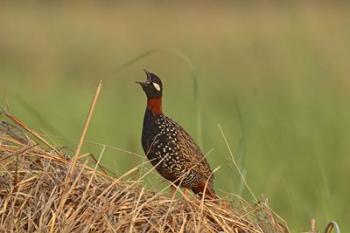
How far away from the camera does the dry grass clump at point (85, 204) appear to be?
398 cm

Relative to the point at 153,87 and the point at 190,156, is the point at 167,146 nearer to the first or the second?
the point at 190,156

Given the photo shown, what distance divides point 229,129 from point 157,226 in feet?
21.5

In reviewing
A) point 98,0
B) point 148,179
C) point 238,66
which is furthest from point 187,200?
point 98,0

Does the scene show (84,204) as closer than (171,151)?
Yes

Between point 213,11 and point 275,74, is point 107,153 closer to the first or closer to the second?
point 275,74

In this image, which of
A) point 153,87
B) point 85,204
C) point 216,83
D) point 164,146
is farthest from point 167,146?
point 216,83

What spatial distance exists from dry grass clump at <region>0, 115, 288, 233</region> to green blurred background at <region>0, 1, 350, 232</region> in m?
0.20

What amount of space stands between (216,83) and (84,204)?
11715 millimetres

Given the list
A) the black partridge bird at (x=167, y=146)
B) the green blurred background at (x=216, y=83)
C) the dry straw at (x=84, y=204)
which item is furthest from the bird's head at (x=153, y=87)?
the dry straw at (x=84, y=204)

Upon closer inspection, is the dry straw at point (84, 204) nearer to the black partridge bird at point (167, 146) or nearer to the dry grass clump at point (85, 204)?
the dry grass clump at point (85, 204)

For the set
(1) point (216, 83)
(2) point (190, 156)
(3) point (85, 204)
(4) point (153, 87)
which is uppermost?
(4) point (153, 87)

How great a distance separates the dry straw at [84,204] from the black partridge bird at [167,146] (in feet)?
1.96

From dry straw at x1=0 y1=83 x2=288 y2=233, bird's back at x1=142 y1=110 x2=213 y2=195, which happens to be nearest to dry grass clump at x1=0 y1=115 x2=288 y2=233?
dry straw at x1=0 y1=83 x2=288 y2=233

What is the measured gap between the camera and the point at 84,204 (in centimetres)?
404
